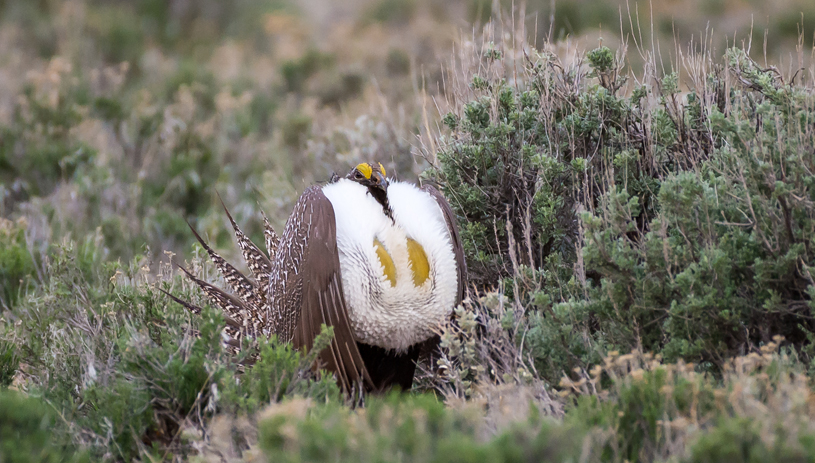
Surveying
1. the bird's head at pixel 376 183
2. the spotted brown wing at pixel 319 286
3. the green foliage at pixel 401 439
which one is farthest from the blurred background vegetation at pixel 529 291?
the bird's head at pixel 376 183

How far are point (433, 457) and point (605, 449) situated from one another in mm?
620

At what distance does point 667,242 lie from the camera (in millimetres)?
2584

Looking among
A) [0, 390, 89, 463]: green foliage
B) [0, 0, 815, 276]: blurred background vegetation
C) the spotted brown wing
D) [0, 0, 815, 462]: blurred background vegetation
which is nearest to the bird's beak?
the spotted brown wing

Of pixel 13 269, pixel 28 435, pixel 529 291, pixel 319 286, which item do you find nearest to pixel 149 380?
pixel 28 435

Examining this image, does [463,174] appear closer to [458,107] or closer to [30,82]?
[458,107]

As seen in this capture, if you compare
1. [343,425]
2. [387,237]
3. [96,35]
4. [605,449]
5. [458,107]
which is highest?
[96,35]

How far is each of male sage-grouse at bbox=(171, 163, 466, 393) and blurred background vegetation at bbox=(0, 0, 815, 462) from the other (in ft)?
0.58

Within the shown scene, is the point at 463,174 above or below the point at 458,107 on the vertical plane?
below

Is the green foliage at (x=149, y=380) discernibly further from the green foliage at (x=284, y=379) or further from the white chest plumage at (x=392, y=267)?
the white chest plumage at (x=392, y=267)

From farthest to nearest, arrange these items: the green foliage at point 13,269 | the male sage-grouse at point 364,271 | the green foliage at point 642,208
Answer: the green foliage at point 13,269 → the male sage-grouse at point 364,271 → the green foliage at point 642,208

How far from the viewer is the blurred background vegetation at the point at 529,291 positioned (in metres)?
2.09

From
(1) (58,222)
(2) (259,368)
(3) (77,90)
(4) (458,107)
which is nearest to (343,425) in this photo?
(2) (259,368)

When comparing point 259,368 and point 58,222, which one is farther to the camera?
point 58,222

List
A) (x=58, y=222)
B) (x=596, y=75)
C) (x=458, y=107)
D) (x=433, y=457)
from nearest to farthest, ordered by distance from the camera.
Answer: (x=433, y=457) → (x=596, y=75) → (x=458, y=107) → (x=58, y=222)
